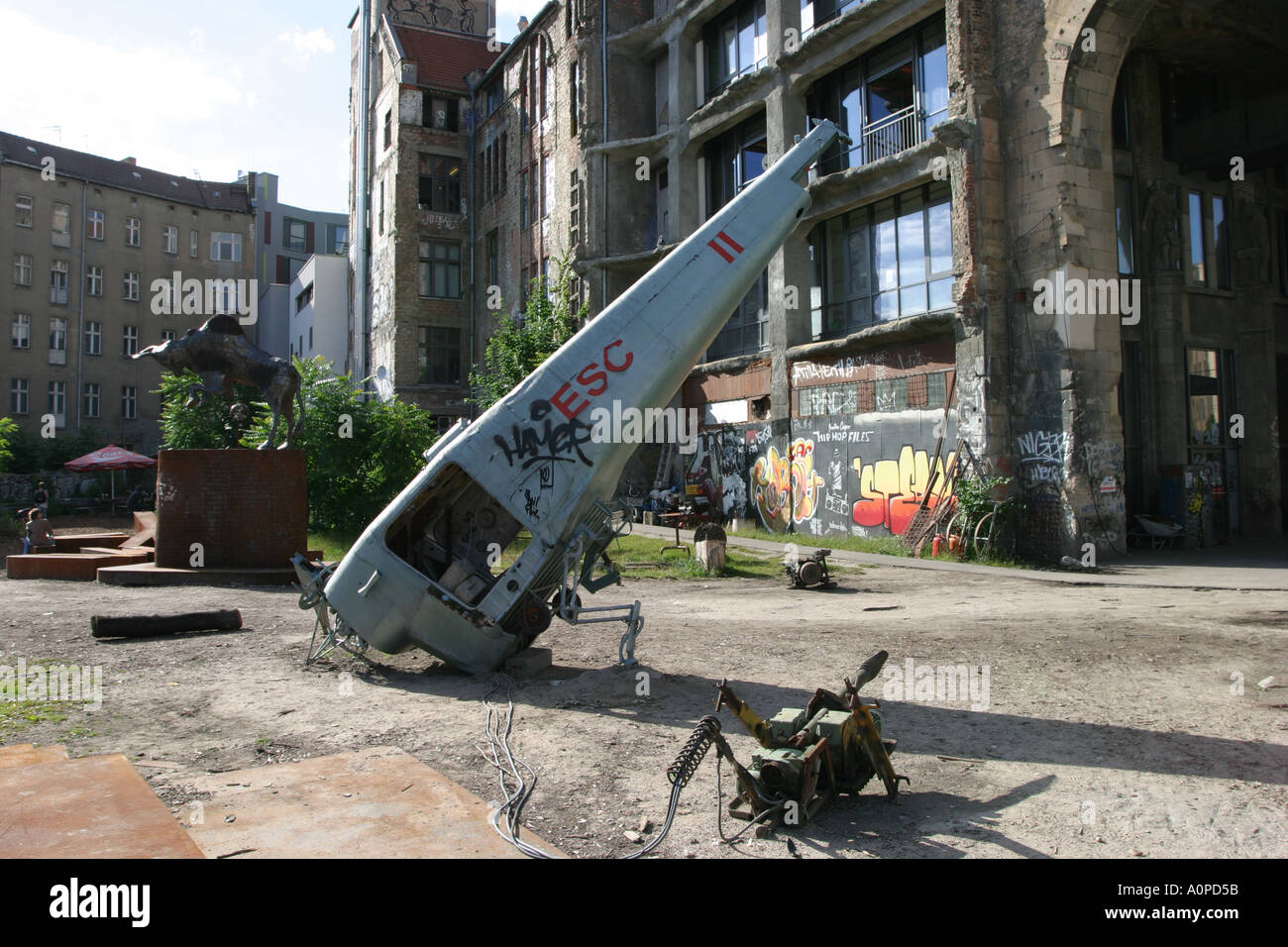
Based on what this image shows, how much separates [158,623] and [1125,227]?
22.8 metres

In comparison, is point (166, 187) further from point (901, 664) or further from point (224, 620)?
point (901, 664)

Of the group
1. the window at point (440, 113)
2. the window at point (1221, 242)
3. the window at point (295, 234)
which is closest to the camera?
the window at point (1221, 242)

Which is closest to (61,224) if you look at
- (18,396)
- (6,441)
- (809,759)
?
(18,396)

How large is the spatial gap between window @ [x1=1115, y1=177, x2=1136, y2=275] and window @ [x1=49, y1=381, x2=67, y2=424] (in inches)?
1928

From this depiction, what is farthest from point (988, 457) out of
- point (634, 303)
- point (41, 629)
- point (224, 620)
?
point (41, 629)

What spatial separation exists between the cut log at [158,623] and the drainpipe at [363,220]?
124 ft

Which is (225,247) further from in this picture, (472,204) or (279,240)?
(472,204)

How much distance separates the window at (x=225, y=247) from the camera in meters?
52.9

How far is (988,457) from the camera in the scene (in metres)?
18.8

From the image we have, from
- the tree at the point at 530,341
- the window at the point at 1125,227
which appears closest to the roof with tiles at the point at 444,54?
Answer: the tree at the point at 530,341

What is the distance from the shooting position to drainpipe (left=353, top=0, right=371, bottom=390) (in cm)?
4747

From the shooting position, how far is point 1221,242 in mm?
23703

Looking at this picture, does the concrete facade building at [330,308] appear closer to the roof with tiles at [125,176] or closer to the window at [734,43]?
the roof with tiles at [125,176]
